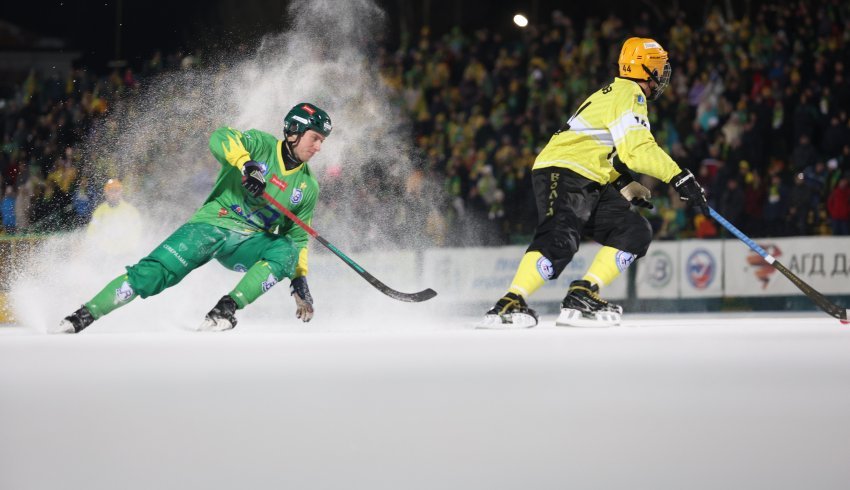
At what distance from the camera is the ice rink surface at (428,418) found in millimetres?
2129

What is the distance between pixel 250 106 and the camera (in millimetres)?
8359

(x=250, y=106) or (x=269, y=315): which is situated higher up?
(x=250, y=106)

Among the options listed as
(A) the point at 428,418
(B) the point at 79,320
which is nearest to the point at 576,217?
(B) the point at 79,320

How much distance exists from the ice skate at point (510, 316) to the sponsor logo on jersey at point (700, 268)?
5.84m

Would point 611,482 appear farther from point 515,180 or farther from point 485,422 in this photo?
point 515,180

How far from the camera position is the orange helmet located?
593 centimetres

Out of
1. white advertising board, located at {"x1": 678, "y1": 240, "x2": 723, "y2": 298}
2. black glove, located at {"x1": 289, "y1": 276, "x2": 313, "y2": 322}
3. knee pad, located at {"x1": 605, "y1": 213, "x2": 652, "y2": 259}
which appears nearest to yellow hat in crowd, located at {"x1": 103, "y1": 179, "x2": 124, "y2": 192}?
black glove, located at {"x1": 289, "y1": 276, "x2": 313, "y2": 322}

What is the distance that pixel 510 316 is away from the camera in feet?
19.0

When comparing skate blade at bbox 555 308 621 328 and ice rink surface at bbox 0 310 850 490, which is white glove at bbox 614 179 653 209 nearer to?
skate blade at bbox 555 308 621 328

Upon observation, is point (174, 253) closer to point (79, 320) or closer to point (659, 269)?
point (79, 320)

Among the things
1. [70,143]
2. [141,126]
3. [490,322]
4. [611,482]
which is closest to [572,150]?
[490,322]

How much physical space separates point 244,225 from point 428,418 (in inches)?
140

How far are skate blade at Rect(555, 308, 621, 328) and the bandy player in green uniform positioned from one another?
1.52 m

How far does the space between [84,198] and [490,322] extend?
521 centimetres
